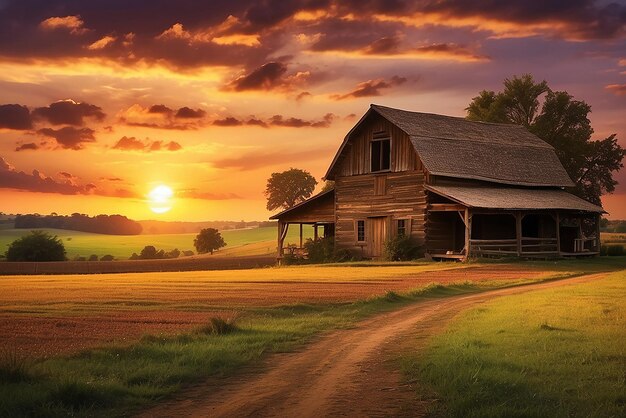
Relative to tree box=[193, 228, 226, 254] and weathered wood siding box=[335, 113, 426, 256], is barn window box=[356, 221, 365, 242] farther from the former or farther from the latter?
tree box=[193, 228, 226, 254]

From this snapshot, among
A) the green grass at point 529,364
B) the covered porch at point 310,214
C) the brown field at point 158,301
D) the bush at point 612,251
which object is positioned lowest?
the green grass at point 529,364

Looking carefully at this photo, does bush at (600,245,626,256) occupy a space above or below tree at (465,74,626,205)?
below

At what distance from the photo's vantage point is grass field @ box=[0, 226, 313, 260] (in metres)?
105

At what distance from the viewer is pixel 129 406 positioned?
9.31 m

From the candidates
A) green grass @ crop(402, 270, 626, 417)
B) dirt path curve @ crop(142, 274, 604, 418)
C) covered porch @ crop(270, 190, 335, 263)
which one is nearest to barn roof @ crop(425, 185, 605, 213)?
covered porch @ crop(270, 190, 335, 263)

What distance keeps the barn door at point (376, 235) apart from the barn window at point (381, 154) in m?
3.58

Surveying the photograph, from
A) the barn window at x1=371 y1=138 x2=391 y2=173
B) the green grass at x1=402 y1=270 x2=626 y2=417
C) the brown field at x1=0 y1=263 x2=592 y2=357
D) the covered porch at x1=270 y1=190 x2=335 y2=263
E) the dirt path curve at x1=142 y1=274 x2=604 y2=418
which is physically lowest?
the dirt path curve at x1=142 y1=274 x2=604 y2=418

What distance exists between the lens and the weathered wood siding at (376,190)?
46.8 meters

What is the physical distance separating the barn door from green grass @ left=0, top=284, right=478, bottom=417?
31553mm

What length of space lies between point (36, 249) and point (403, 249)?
36.1 m

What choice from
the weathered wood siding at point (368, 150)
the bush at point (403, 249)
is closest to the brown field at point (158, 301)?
the bush at point (403, 249)

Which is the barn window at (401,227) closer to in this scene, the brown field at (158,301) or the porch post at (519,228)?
the porch post at (519,228)

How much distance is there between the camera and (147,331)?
14.7 metres

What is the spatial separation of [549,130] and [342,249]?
2812 cm
